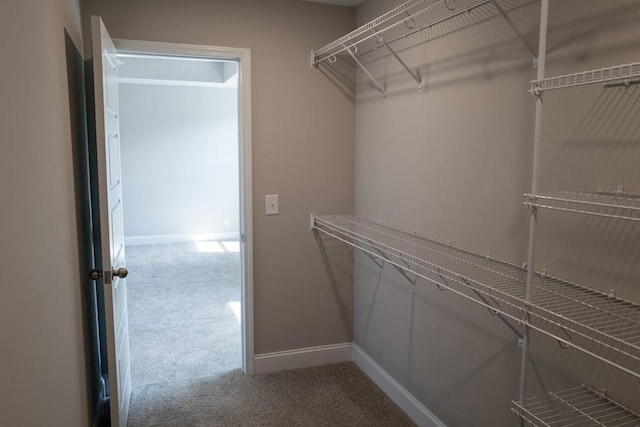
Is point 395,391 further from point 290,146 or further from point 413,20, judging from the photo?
point 413,20

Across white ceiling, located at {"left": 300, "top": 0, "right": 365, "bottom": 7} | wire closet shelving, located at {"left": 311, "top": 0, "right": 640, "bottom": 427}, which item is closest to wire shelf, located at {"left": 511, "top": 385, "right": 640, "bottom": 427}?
wire closet shelving, located at {"left": 311, "top": 0, "right": 640, "bottom": 427}

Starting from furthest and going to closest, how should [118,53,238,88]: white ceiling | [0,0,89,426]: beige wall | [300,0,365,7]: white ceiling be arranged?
[118,53,238,88]: white ceiling → [300,0,365,7]: white ceiling → [0,0,89,426]: beige wall

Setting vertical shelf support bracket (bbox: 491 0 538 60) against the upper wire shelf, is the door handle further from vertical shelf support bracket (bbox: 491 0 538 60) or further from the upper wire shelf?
vertical shelf support bracket (bbox: 491 0 538 60)

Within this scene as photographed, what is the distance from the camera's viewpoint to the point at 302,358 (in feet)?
10.6

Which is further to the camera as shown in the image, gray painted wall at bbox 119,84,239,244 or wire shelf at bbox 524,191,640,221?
gray painted wall at bbox 119,84,239,244

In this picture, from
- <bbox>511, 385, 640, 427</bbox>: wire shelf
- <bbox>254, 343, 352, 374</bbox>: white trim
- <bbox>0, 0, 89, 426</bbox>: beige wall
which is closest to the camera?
<bbox>0, 0, 89, 426</bbox>: beige wall

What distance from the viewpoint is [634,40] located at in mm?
1324

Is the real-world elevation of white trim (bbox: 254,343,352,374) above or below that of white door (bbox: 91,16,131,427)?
below

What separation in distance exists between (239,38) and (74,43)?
3.10 ft

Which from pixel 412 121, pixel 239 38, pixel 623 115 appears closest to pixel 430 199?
pixel 412 121

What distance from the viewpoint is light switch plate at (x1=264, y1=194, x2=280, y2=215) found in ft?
9.92

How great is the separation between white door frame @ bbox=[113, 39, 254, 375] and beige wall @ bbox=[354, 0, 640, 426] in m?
0.70

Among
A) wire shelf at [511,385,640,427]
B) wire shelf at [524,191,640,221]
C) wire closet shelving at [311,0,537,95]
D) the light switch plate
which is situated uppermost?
wire closet shelving at [311,0,537,95]

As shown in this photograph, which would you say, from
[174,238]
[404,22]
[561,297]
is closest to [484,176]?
[561,297]
